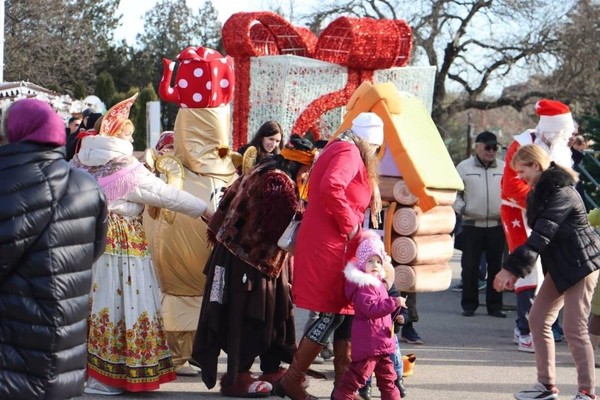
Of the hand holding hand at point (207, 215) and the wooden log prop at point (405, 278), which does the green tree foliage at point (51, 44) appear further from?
the hand holding hand at point (207, 215)

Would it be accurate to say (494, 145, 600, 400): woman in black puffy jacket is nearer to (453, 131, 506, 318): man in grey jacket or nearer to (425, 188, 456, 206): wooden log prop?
(425, 188, 456, 206): wooden log prop

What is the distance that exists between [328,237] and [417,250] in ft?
5.66

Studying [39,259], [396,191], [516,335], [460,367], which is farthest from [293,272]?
[516,335]

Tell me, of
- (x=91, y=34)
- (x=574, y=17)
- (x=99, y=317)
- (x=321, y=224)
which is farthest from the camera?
(x=91, y=34)

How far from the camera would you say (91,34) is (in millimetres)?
37938

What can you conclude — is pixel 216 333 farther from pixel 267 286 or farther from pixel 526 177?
pixel 526 177

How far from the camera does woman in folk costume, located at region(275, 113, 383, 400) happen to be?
6.35 meters

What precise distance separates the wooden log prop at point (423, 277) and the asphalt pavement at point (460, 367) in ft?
1.98

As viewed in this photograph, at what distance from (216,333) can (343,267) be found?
1.03 m

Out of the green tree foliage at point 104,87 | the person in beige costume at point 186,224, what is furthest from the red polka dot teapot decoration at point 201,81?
the green tree foliage at point 104,87

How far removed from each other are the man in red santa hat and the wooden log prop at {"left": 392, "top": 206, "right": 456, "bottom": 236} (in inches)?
26.5

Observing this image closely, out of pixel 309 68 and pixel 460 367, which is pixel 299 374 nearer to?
pixel 460 367

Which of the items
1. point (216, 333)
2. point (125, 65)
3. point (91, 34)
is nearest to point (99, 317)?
point (216, 333)

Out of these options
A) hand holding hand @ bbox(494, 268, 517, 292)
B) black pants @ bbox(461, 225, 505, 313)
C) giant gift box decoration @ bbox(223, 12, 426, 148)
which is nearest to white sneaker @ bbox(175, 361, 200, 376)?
hand holding hand @ bbox(494, 268, 517, 292)
